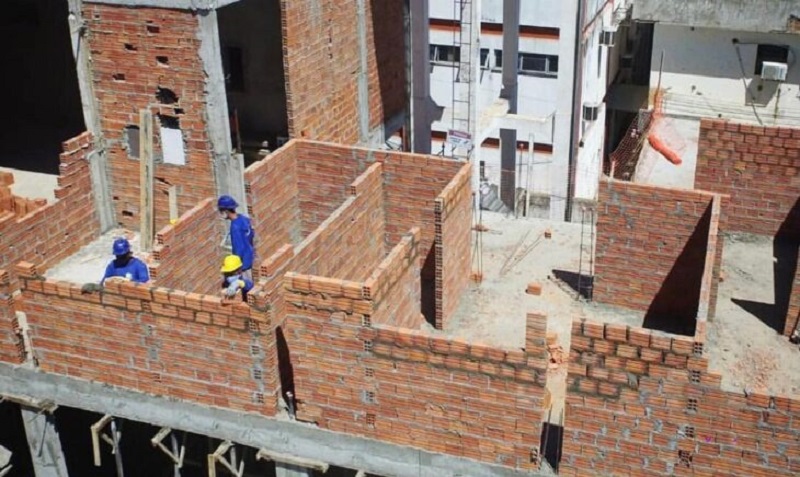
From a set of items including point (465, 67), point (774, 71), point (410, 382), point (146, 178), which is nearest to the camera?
point (410, 382)

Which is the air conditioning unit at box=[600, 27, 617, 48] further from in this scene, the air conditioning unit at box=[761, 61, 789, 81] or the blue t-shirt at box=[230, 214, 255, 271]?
the blue t-shirt at box=[230, 214, 255, 271]

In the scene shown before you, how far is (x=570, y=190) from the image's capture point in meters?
28.4

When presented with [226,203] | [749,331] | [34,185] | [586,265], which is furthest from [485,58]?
[749,331]

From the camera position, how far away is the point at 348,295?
1153cm

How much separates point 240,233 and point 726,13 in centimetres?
2171

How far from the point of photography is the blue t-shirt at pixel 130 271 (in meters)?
13.5

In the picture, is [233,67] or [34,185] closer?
[34,185]

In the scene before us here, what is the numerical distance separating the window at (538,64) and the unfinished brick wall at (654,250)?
14.6 m

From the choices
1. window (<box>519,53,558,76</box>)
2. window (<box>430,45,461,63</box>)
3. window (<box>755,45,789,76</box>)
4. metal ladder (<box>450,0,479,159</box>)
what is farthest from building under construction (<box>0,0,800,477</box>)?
window (<box>755,45,789,76</box>)

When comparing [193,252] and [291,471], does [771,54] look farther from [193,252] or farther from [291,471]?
[291,471]

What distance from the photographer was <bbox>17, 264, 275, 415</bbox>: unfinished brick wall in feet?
40.5

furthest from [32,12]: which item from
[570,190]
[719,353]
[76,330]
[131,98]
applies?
[719,353]

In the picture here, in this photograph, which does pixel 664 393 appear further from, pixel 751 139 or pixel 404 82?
pixel 404 82

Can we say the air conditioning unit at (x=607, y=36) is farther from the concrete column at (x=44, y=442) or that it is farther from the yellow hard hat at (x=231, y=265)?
the concrete column at (x=44, y=442)
